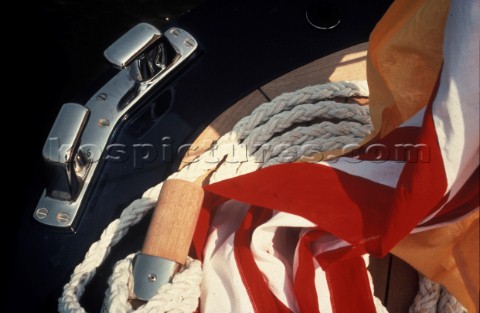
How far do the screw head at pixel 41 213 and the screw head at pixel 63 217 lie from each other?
0.06ft

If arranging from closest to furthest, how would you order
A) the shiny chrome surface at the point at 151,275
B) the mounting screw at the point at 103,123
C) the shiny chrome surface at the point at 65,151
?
the shiny chrome surface at the point at 151,275 < the shiny chrome surface at the point at 65,151 < the mounting screw at the point at 103,123

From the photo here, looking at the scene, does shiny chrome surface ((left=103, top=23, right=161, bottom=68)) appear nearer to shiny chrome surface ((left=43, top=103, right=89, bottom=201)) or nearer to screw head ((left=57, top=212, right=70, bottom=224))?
shiny chrome surface ((left=43, top=103, right=89, bottom=201))

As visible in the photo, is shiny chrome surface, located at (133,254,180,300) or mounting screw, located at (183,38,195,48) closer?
shiny chrome surface, located at (133,254,180,300)

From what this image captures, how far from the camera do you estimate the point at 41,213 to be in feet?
3.19

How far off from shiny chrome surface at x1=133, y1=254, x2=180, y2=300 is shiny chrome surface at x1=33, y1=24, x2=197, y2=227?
0.66 ft

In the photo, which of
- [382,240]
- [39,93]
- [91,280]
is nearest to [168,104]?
[91,280]

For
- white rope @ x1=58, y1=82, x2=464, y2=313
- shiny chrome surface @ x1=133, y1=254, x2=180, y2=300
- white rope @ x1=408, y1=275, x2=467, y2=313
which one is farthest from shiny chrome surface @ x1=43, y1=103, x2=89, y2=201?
white rope @ x1=408, y1=275, x2=467, y2=313

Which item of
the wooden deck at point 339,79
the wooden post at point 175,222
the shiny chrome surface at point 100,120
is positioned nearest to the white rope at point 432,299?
the wooden deck at point 339,79

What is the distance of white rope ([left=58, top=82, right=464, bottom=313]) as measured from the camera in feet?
2.95

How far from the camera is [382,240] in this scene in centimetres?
81

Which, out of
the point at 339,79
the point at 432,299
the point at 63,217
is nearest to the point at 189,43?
the point at 339,79

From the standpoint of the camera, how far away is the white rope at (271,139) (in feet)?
2.95

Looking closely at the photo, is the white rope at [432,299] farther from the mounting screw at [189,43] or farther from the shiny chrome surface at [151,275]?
the mounting screw at [189,43]

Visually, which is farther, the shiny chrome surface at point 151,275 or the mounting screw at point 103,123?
the mounting screw at point 103,123
